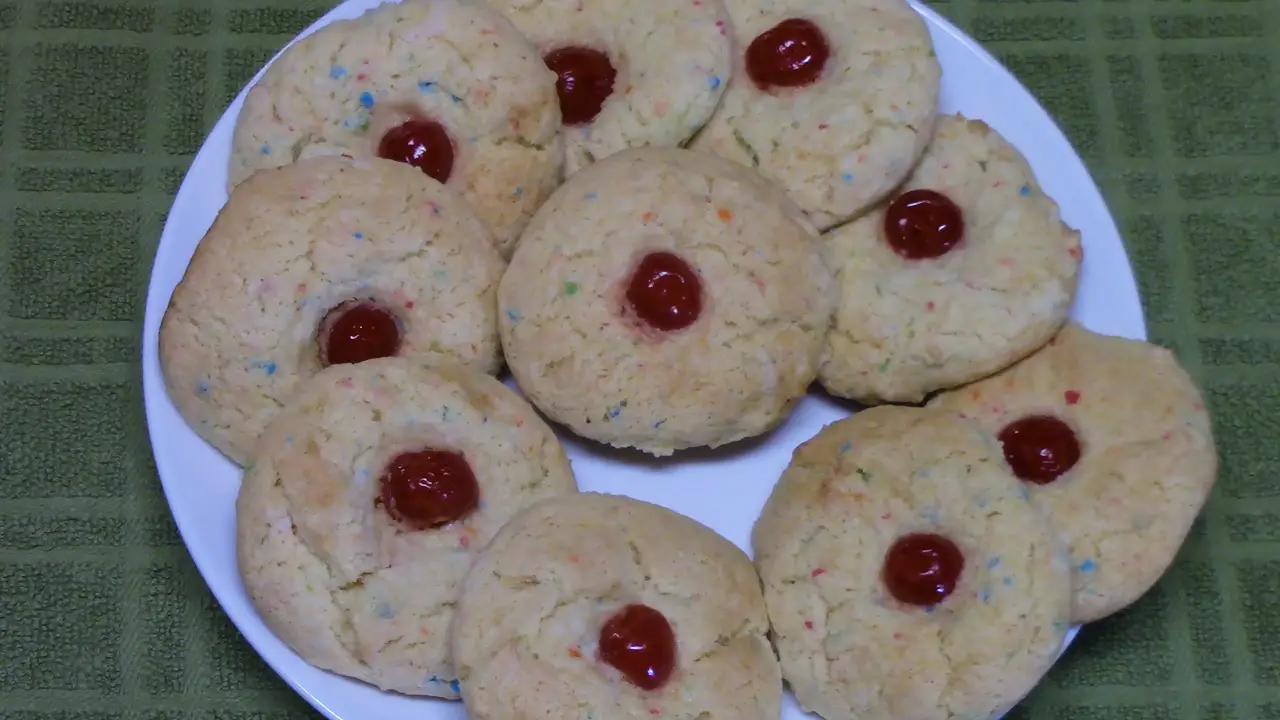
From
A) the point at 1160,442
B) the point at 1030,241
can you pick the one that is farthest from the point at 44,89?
the point at 1160,442

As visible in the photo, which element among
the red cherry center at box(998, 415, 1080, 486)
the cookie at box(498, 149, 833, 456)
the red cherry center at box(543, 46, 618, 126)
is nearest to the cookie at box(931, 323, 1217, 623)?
the red cherry center at box(998, 415, 1080, 486)

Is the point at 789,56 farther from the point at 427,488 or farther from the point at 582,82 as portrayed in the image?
the point at 427,488

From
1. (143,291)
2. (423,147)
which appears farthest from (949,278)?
(143,291)

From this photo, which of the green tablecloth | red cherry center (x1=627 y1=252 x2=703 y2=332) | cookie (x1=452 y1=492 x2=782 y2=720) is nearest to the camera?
cookie (x1=452 y1=492 x2=782 y2=720)

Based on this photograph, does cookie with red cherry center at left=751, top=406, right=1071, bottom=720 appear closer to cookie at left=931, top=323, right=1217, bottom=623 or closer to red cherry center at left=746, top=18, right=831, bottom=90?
cookie at left=931, top=323, right=1217, bottom=623

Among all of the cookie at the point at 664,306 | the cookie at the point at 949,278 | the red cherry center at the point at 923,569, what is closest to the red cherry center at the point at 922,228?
the cookie at the point at 949,278

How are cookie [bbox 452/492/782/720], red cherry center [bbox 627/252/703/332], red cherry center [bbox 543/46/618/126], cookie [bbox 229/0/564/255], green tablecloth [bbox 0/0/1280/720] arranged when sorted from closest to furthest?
cookie [bbox 452/492/782/720]
red cherry center [bbox 627/252/703/332]
cookie [bbox 229/0/564/255]
red cherry center [bbox 543/46/618/126]
green tablecloth [bbox 0/0/1280/720]

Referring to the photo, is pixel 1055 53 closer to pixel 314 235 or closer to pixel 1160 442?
pixel 1160 442
